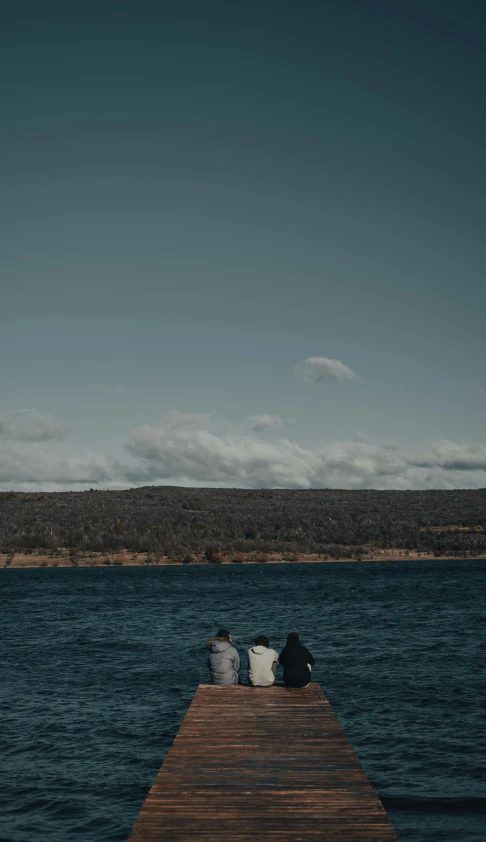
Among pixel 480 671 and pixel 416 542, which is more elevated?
pixel 416 542

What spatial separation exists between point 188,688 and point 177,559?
5391cm

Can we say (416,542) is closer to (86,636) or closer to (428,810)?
(86,636)

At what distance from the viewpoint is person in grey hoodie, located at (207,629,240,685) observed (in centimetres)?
1984

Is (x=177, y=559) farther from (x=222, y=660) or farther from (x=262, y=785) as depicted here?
(x=262, y=785)

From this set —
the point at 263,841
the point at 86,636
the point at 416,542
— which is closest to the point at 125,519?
the point at 416,542

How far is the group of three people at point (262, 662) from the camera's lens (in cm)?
1948

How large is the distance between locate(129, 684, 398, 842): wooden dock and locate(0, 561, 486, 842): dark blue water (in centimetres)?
209

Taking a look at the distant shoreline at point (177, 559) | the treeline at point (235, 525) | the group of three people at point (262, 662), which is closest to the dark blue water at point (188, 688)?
the group of three people at point (262, 662)

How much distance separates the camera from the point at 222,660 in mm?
20000

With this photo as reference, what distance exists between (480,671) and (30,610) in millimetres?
28195

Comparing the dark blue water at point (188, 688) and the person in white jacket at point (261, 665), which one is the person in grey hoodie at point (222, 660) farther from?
the dark blue water at point (188, 688)

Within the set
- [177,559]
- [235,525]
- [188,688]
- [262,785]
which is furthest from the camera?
[235,525]

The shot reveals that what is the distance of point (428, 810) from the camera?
15.3 meters

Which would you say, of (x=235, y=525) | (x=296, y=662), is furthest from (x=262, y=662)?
(x=235, y=525)
